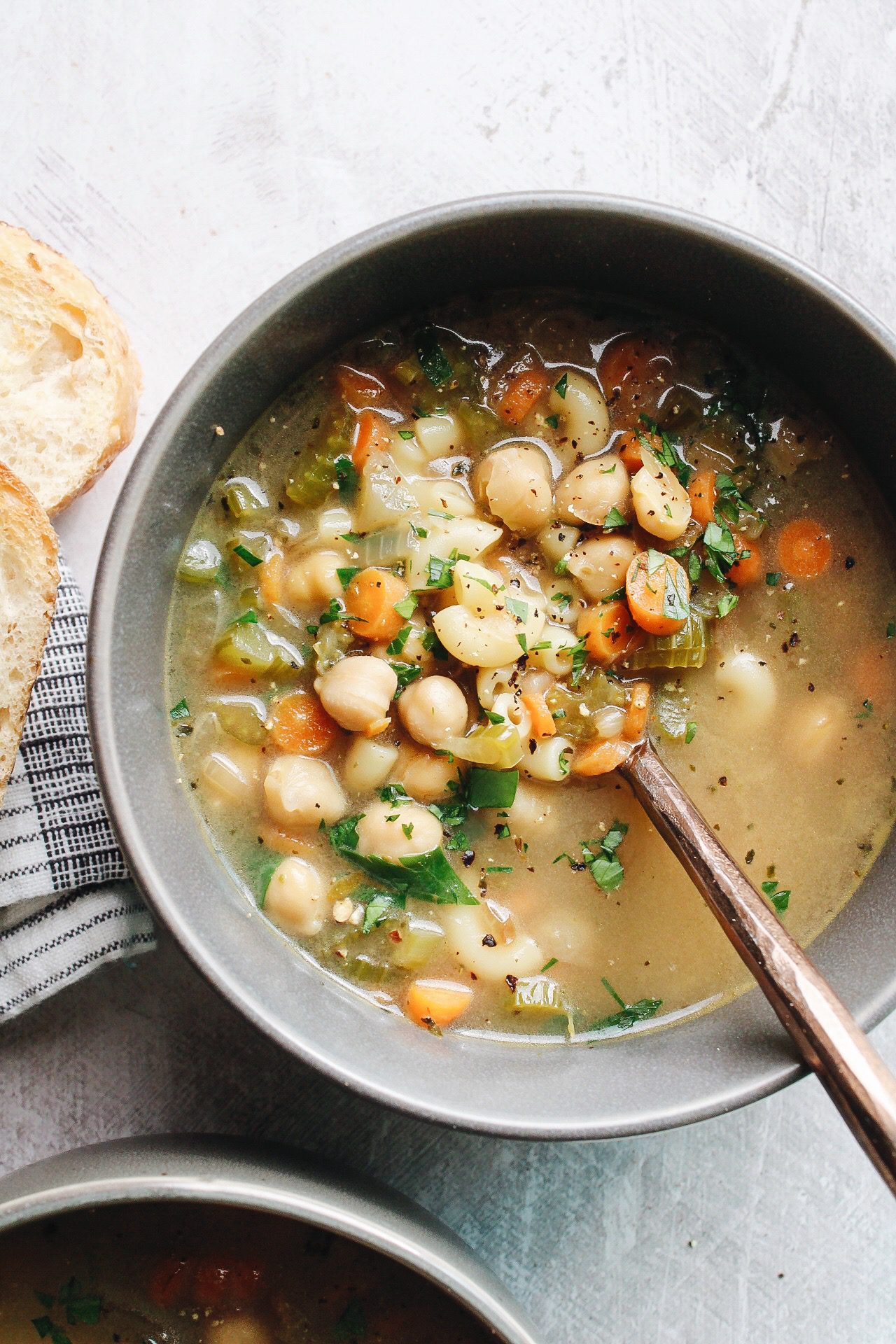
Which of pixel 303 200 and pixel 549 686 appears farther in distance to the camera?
pixel 303 200

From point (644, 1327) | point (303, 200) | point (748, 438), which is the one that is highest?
point (748, 438)

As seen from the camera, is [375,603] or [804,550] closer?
[375,603]

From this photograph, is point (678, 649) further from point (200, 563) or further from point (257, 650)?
point (200, 563)

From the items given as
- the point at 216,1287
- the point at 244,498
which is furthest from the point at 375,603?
the point at 216,1287

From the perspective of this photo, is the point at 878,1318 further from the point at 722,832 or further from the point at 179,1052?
the point at 179,1052

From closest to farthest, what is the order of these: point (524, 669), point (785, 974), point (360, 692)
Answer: point (785, 974), point (360, 692), point (524, 669)

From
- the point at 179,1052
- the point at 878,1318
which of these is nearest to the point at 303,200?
the point at 179,1052

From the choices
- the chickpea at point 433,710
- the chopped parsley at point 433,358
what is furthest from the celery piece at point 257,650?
the chopped parsley at point 433,358
